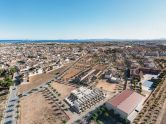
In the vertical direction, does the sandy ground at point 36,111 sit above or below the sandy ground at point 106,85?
below

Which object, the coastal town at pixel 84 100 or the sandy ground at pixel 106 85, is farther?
the sandy ground at pixel 106 85

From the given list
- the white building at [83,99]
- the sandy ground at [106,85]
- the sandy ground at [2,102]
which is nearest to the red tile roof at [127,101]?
the white building at [83,99]

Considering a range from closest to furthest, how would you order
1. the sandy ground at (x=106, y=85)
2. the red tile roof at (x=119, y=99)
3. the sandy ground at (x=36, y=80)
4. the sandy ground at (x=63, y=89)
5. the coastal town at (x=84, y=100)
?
A: the coastal town at (x=84, y=100)
the red tile roof at (x=119, y=99)
the sandy ground at (x=63, y=89)
the sandy ground at (x=106, y=85)
the sandy ground at (x=36, y=80)

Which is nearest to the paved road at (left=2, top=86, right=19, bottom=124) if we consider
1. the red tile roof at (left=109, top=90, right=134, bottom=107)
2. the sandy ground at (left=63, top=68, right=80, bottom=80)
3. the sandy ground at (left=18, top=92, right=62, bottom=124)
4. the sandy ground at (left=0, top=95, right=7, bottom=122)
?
the sandy ground at (left=0, top=95, right=7, bottom=122)

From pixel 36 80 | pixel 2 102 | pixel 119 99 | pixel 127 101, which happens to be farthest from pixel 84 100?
pixel 36 80

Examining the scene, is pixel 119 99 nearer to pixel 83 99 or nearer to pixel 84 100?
pixel 84 100

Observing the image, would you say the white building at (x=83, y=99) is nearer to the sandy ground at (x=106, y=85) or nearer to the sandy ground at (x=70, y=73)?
the sandy ground at (x=106, y=85)
